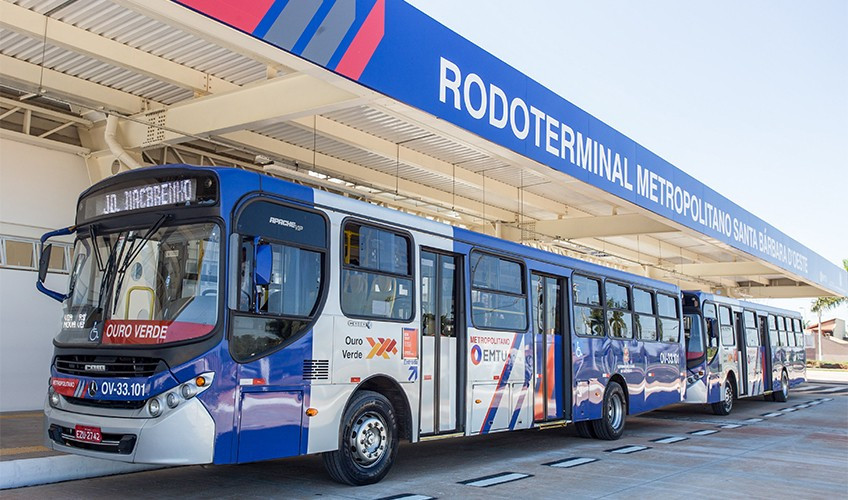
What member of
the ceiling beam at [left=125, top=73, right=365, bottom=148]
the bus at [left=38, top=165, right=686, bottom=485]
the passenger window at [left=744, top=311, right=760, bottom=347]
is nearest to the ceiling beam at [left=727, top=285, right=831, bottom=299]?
the passenger window at [left=744, top=311, right=760, bottom=347]

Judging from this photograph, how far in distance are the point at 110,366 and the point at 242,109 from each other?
5.51 metres

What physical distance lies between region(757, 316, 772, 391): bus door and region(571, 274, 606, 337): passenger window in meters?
10.8

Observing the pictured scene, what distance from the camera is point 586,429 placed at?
1326 centimetres

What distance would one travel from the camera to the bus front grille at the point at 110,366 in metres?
6.42

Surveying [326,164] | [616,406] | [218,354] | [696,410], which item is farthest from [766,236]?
[218,354]

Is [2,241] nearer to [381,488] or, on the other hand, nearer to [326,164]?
[326,164]

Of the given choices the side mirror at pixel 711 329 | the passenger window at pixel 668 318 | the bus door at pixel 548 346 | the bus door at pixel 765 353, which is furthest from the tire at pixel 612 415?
the bus door at pixel 765 353

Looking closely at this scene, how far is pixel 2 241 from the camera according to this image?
1240cm

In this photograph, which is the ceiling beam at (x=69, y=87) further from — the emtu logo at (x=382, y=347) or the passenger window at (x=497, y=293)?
the passenger window at (x=497, y=293)

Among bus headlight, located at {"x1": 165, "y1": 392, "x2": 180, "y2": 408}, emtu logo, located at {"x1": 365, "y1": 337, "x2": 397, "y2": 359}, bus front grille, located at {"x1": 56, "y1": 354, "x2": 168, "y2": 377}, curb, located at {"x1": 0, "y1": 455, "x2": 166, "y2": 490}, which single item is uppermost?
emtu logo, located at {"x1": 365, "y1": 337, "x2": 397, "y2": 359}

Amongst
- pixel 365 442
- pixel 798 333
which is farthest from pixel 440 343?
pixel 798 333

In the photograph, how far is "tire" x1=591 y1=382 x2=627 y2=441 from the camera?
12.9m

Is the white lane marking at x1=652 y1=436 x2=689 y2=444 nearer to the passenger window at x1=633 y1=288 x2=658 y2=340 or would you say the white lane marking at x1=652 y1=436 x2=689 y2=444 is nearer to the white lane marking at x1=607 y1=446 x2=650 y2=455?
the white lane marking at x1=607 y1=446 x2=650 y2=455

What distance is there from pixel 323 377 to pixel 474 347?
2.73 m
